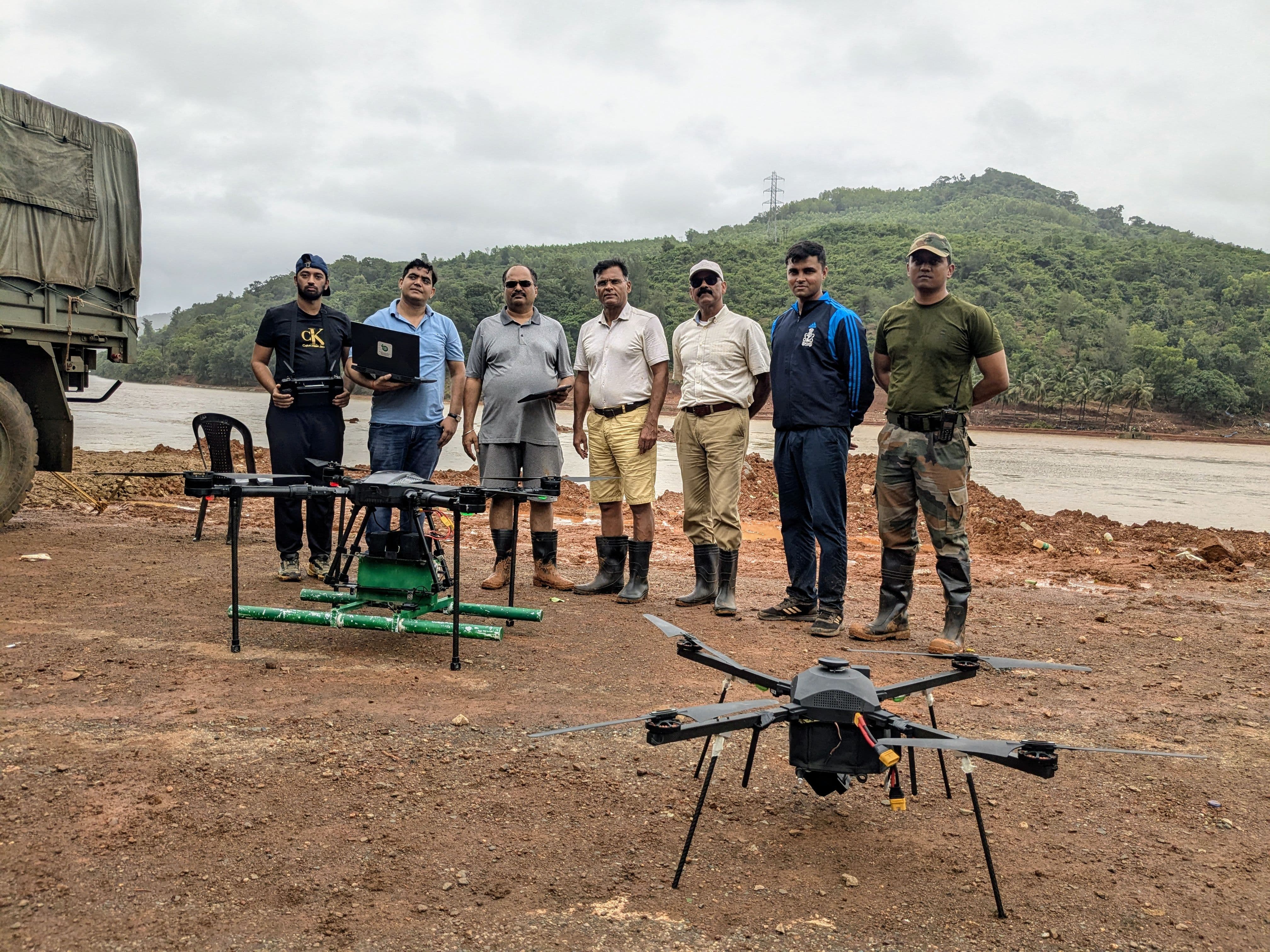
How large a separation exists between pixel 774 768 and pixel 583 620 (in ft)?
7.99

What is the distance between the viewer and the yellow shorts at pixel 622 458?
641 centimetres

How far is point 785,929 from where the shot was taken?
2545 mm

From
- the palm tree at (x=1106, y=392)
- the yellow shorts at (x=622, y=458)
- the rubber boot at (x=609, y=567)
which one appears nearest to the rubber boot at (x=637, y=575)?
the rubber boot at (x=609, y=567)

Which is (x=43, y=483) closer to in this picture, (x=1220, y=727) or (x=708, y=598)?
(x=708, y=598)

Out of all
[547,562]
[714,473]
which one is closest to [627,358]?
[714,473]

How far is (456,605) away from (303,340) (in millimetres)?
2769

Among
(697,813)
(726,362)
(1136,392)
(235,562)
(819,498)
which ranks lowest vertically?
(697,813)

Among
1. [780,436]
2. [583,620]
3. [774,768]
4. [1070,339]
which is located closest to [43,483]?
[583,620]

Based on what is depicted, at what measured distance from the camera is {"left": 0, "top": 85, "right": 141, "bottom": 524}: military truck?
7.77 meters

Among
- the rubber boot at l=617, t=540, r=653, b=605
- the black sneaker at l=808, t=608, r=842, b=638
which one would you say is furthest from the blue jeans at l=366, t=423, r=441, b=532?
the black sneaker at l=808, t=608, r=842, b=638

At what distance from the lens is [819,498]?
19.3 feet

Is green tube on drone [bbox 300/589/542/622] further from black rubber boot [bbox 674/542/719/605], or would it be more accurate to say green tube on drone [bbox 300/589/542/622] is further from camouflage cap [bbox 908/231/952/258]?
camouflage cap [bbox 908/231/952/258]

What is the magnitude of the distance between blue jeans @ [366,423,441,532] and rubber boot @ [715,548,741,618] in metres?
2.10

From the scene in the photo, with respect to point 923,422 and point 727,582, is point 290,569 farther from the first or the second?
point 923,422
